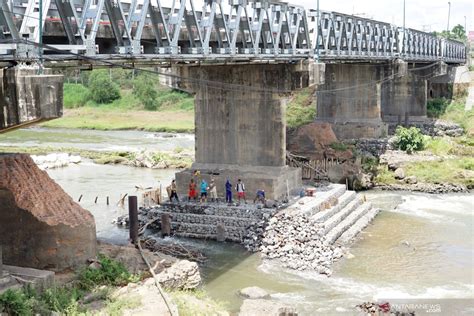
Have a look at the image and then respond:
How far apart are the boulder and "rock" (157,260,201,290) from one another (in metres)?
2.09

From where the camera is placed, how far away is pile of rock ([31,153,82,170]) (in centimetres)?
4648

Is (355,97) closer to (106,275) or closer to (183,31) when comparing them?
(183,31)

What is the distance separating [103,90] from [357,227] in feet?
208

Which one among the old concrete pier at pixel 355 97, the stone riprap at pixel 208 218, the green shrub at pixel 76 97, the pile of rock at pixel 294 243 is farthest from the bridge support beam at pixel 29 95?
the green shrub at pixel 76 97

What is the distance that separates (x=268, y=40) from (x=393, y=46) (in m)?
21.4

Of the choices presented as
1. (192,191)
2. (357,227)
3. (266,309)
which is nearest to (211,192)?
(192,191)

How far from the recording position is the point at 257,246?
1013 inches

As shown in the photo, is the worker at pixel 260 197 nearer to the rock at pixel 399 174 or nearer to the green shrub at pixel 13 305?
the rock at pixel 399 174

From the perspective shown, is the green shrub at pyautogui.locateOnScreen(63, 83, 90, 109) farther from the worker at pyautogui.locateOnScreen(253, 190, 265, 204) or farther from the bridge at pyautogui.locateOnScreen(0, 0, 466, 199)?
the worker at pyautogui.locateOnScreen(253, 190, 265, 204)

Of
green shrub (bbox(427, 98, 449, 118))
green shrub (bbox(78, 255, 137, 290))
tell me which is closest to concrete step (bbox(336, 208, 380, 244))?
green shrub (bbox(78, 255, 137, 290))

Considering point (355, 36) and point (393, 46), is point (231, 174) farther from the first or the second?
point (393, 46)

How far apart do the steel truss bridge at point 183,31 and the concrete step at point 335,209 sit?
6387 mm

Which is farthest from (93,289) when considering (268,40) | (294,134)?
(294,134)

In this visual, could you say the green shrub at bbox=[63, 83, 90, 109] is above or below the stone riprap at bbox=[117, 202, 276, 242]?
above
